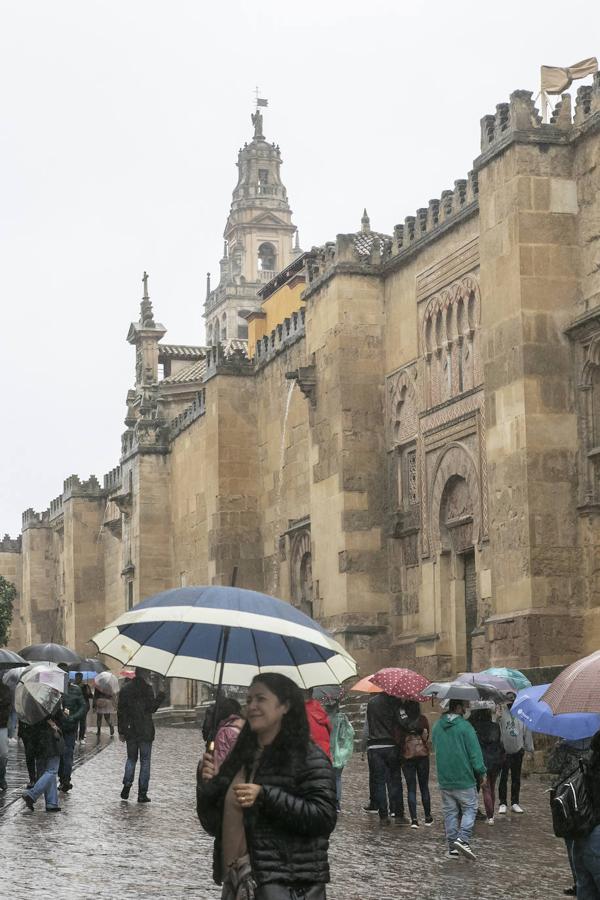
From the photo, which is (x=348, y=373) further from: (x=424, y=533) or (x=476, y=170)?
(x=476, y=170)

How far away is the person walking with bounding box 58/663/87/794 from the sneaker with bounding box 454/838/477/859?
5707 millimetres

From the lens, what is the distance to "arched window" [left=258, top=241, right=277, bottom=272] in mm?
105688

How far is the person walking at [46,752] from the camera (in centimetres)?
1503

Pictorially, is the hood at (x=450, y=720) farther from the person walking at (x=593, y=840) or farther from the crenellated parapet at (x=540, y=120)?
the crenellated parapet at (x=540, y=120)

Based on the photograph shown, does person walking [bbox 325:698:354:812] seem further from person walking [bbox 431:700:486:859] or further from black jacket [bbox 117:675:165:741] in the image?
person walking [bbox 431:700:486:859]

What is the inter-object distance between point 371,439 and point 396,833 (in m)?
16.1

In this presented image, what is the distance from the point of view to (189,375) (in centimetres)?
5700

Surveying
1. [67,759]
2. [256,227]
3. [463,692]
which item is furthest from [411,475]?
[256,227]

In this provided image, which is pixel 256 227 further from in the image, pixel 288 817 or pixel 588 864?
pixel 288 817

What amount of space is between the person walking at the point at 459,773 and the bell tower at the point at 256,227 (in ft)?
297

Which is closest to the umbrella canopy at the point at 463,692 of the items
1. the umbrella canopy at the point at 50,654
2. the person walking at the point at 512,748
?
the person walking at the point at 512,748

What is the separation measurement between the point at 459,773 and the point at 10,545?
6977 centimetres

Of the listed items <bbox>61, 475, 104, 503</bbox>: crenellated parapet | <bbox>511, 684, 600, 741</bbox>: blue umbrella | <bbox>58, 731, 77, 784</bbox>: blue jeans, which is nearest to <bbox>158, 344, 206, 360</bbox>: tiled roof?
<bbox>61, 475, 104, 503</bbox>: crenellated parapet

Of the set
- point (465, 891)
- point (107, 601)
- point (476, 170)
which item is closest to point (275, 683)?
point (465, 891)
